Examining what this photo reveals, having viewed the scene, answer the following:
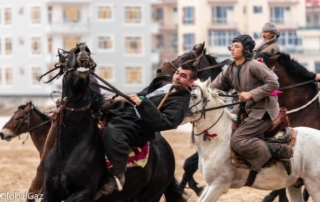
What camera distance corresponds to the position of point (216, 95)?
11.0 metres

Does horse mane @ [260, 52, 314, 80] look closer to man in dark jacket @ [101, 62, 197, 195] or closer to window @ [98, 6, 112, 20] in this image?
man in dark jacket @ [101, 62, 197, 195]

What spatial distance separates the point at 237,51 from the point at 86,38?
67.2 m

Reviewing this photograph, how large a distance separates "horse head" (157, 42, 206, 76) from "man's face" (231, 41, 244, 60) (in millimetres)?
2827

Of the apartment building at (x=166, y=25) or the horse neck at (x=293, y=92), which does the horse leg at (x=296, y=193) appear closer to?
the horse neck at (x=293, y=92)

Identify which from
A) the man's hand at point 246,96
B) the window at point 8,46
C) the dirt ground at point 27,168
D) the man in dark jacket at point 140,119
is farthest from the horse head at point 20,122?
the window at point 8,46

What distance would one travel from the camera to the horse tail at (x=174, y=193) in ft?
38.0

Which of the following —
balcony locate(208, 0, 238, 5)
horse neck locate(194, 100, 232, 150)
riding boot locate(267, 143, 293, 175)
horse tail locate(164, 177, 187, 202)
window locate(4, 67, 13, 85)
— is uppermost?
balcony locate(208, 0, 238, 5)

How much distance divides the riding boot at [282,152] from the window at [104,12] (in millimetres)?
67727

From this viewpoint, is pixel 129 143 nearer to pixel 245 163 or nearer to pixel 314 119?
pixel 245 163

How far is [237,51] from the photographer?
11008mm

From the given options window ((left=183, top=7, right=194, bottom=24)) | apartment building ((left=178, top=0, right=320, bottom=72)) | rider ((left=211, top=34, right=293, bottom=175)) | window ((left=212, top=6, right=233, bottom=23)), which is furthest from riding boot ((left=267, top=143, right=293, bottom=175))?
window ((left=212, top=6, right=233, bottom=23))

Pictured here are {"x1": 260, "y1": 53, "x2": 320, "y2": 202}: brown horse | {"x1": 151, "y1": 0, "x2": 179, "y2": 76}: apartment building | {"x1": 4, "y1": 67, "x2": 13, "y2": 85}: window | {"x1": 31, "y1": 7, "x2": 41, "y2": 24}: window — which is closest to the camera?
{"x1": 260, "y1": 53, "x2": 320, "y2": 202}: brown horse

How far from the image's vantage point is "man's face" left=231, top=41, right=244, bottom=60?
11.0 m

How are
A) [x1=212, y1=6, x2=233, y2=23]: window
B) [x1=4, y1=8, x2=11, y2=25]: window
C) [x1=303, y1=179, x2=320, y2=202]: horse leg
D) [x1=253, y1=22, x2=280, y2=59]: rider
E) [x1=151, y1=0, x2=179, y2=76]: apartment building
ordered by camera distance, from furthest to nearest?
[x1=151, y1=0, x2=179, y2=76]: apartment building
[x1=212, y1=6, x2=233, y2=23]: window
[x1=4, y1=8, x2=11, y2=25]: window
[x1=253, y1=22, x2=280, y2=59]: rider
[x1=303, y1=179, x2=320, y2=202]: horse leg
